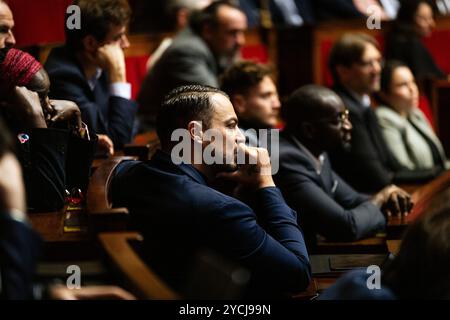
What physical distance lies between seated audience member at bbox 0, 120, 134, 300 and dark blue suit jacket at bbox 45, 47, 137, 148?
0.71 metres

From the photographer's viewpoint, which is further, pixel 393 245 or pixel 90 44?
pixel 90 44

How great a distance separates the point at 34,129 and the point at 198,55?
5.69ft

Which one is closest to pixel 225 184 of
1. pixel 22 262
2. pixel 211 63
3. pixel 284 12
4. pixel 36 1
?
pixel 36 1

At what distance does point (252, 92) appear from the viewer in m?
2.82

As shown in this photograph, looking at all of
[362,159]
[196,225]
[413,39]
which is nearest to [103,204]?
[196,225]

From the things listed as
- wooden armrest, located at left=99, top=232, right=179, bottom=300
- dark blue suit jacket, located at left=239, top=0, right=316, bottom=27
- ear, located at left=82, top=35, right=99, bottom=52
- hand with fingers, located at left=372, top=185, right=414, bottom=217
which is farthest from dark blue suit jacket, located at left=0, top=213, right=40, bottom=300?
dark blue suit jacket, located at left=239, top=0, right=316, bottom=27

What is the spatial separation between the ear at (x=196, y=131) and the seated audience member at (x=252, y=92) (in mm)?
954

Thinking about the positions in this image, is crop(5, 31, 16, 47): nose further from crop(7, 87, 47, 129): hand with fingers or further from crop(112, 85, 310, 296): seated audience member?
crop(112, 85, 310, 296): seated audience member

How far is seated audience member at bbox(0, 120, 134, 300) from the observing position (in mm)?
1211

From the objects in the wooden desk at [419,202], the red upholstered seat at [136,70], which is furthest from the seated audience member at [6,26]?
the red upholstered seat at [136,70]

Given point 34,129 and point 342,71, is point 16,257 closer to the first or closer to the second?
point 34,129

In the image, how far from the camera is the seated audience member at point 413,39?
4383 millimetres

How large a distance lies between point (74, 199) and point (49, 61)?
1.30 ft

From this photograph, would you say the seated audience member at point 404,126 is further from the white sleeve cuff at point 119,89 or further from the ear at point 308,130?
the white sleeve cuff at point 119,89
